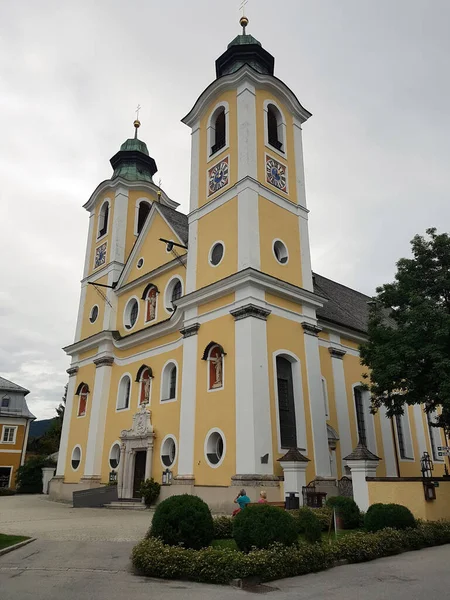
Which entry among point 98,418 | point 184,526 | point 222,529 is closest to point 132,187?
point 98,418

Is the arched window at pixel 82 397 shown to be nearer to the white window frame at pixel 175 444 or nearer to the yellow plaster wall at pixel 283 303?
the white window frame at pixel 175 444

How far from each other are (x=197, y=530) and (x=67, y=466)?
20.8 m

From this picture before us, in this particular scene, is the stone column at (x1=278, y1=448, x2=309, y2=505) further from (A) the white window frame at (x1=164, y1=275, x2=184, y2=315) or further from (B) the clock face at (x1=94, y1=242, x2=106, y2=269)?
(B) the clock face at (x1=94, y1=242, x2=106, y2=269)

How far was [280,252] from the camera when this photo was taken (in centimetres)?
2242

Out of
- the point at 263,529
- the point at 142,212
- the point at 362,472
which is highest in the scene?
the point at 142,212

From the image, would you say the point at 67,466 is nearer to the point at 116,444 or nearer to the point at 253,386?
the point at 116,444

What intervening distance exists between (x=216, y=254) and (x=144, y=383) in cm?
790

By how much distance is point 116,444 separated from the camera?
25781mm

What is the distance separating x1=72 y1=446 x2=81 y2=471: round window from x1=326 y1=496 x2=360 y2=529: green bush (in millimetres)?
17860

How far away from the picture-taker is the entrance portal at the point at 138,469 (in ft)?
77.3

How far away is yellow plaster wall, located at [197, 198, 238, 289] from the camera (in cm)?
2134

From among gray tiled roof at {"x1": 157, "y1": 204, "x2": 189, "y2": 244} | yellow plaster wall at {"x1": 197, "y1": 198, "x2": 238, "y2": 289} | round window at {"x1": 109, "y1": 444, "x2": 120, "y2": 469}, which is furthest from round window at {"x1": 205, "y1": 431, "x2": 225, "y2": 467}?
gray tiled roof at {"x1": 157, "y1": 204, "x2": 189, "y2": 244}

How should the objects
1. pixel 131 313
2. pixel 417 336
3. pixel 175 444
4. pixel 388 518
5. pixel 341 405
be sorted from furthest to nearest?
pixel 131 313, pixel 341 405, pixel 175 444, pixel 417 336, pixel 388 518

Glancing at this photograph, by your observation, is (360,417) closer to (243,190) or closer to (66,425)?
(243,190)
